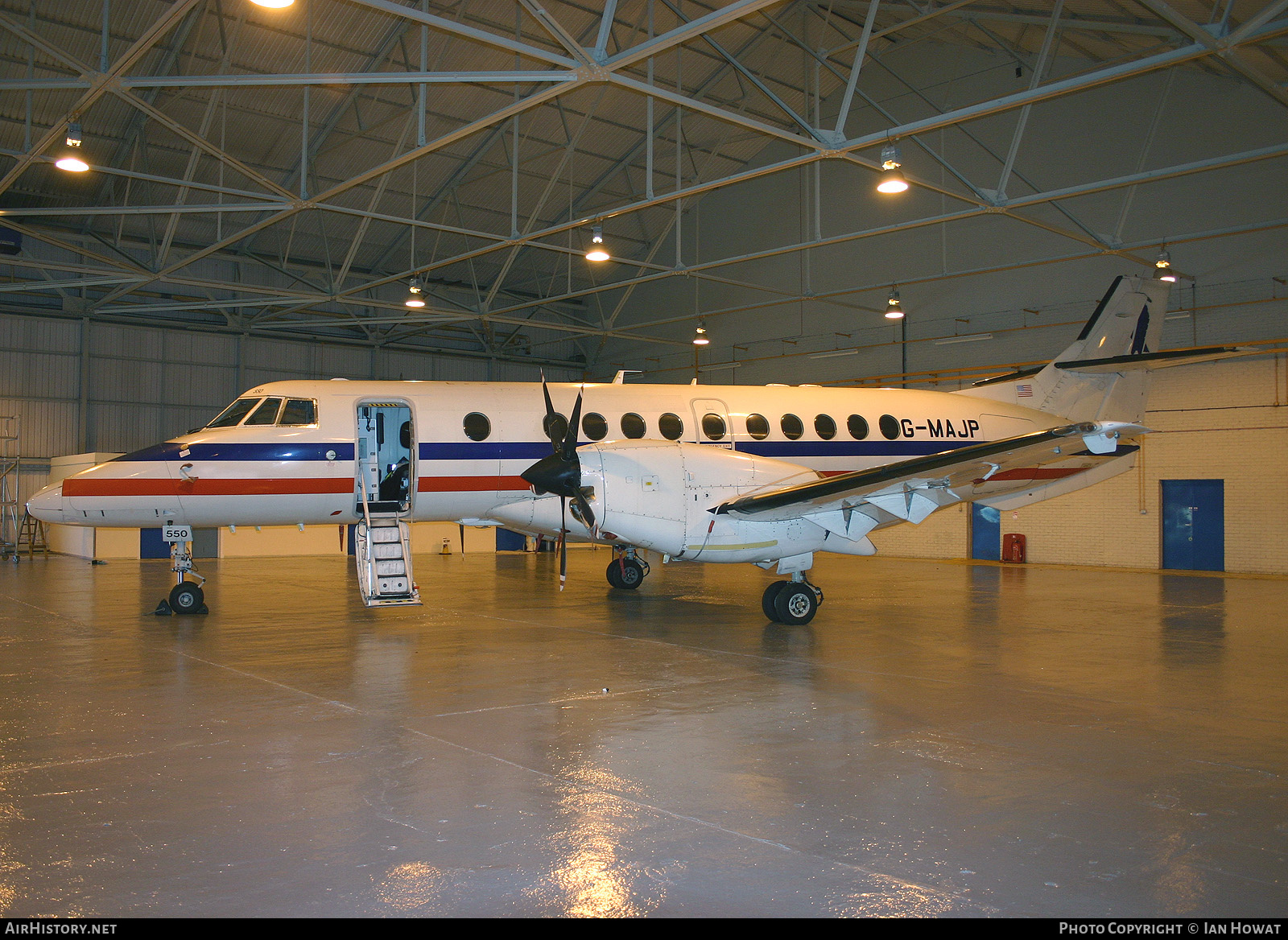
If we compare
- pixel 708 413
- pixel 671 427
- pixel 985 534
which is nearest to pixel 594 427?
pixel 671 427

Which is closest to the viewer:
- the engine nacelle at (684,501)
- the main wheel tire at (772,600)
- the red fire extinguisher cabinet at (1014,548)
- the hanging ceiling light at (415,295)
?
the engine nacelle at (684,501)

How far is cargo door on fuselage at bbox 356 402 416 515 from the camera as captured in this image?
14.1 meters

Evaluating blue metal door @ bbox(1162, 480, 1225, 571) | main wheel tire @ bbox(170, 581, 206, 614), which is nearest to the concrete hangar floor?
main wheel tire @ bbox(170, 581, 206, 614)

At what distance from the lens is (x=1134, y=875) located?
4230 millimetres

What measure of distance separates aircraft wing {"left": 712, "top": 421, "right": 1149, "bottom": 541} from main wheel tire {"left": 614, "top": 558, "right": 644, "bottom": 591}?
5.99 m

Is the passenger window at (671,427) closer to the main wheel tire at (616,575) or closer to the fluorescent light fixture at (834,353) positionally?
the main wheel tire at (616,575)

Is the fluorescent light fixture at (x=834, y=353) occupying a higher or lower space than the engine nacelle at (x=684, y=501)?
higher

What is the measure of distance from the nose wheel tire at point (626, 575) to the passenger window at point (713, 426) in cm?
372

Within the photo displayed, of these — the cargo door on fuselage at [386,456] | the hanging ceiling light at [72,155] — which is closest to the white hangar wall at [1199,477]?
the cargo door on fuselage at [386,456]

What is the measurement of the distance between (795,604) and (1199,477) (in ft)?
51.3

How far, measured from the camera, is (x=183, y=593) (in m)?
13.6

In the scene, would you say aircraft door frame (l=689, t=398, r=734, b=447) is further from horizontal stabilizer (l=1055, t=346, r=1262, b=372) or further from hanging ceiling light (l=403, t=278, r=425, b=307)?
hanging ceiling light (l=403, t=278, r=425, b=307)

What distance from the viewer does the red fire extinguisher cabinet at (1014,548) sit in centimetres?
2602

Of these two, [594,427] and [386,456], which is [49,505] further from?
Answer: [594,427]
